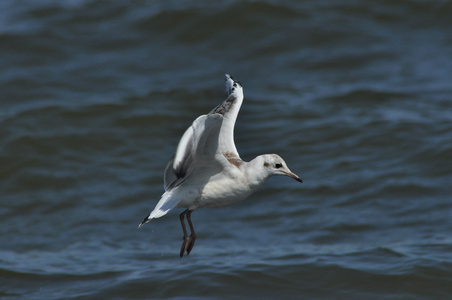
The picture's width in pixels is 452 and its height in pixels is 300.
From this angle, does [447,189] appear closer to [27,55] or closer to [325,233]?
[325,233]

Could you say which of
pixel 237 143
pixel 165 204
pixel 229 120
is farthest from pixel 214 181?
pixel 237 143

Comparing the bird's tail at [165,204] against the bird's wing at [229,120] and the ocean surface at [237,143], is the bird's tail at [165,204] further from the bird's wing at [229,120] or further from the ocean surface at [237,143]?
the ocean surface at [237,143]

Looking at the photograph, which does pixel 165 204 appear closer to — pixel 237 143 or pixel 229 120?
pixel 229 120

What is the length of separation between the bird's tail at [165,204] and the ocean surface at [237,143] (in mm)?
2009

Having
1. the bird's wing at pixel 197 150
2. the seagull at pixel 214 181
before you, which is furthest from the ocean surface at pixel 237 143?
the bird's wing at pixel 197 150

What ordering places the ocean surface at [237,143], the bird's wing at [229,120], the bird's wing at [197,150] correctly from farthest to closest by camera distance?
the ocean surface at [237,143] < the bird's wing at [229,120] < the bird's wing at [197,150]

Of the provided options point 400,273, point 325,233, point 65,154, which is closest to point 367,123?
point 325,233

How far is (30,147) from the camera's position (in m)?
11.6

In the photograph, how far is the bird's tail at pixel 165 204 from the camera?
5.60 metres

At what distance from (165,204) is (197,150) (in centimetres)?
63

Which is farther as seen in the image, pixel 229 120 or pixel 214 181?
pixel 229 120

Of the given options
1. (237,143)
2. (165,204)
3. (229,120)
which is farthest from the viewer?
(237,143)

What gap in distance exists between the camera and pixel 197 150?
17.5 ft

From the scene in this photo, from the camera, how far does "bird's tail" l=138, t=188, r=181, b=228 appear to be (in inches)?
220
